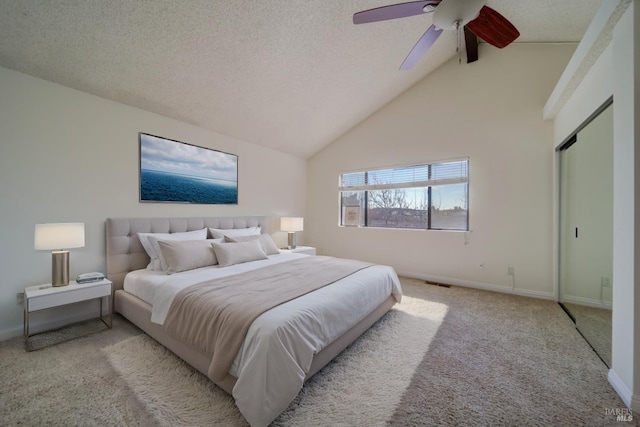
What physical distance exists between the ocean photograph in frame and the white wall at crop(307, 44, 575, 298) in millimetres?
2633

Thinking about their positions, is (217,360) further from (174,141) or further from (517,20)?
(517,20)

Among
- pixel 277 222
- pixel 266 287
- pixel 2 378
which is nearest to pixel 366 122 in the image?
pixel 277 222

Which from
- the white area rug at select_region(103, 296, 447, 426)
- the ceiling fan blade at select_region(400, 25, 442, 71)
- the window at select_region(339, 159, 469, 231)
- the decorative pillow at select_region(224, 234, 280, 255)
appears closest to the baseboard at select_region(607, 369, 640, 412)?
the white area rug at select_region(103, 296, 447, 426)

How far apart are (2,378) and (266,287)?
188 centimetres

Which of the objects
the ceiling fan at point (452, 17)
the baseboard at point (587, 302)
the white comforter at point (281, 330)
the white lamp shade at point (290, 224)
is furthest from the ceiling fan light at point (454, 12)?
the white lamp shade at point (290, 224)

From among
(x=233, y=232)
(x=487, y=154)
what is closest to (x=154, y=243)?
(x=233, y=232)

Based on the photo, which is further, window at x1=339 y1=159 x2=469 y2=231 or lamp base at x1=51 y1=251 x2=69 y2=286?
window at x1=339 y1=159 x2=469 y2=231

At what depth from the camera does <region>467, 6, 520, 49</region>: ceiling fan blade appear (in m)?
1.82

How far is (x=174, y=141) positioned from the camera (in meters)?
3.42

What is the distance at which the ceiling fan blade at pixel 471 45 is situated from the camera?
3.56m

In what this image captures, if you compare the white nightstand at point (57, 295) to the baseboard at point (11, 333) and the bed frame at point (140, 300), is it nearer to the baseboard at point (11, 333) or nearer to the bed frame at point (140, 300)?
the baseboard at point (11, 333)

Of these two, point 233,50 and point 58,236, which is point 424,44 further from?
point 58,236

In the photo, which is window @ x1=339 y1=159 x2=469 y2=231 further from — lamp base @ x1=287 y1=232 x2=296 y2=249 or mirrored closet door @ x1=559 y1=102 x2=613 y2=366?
mirrored closet door @ x1=559 y1=102 x2=613 y2=366

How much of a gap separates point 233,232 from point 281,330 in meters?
2.48
